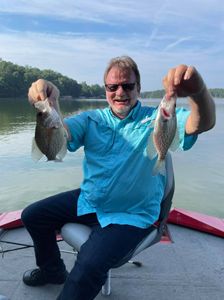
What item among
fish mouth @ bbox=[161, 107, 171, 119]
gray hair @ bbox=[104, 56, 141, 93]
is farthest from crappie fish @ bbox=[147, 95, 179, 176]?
gray hair @ bbox=[104, 56, 141, 93]

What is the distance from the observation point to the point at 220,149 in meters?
17.8

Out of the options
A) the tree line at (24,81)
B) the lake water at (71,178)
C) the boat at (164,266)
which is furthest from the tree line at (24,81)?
the boat at (164,266)

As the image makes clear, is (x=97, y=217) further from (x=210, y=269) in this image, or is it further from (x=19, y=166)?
(x=19, y=166)

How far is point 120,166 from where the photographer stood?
2.85 metres

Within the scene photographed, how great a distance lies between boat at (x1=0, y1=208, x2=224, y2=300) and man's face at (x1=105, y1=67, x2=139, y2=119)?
4.99 ft

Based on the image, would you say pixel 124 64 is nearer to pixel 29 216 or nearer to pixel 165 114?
pixel 165 114

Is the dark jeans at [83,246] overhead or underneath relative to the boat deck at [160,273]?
overhead

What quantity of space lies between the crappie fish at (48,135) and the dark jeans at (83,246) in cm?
72

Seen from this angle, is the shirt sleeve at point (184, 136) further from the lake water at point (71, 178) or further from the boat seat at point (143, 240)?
the lake water at point (71, 178)

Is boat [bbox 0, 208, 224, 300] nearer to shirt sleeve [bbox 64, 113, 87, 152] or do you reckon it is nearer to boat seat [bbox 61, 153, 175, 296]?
boat seat [bbox 61, 153, 175, 296]

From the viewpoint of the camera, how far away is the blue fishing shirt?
2826mm

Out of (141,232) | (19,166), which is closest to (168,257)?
(141,232)

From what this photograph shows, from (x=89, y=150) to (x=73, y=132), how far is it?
0.19 m

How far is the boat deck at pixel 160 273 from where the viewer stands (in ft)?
10.7
